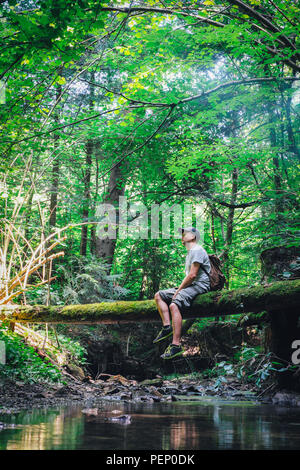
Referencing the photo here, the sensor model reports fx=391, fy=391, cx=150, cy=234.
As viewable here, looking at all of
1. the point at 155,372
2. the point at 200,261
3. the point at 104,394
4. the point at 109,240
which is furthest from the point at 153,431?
the point at 109,240

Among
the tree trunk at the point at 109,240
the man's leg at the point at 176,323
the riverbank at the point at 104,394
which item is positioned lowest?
the riverbank at the point at 104,394

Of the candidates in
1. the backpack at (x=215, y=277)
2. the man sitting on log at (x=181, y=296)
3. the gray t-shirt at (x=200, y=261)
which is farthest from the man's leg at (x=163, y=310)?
the backpack at (x=215, y=277)

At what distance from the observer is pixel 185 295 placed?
6.95m

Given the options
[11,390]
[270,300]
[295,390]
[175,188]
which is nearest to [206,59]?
[175,188]

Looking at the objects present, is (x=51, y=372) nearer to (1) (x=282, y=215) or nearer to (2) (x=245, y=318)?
(2) (x=245, y=318)

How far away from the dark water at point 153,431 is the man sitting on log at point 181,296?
1.64 metres

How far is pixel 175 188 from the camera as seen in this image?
13.5 metres

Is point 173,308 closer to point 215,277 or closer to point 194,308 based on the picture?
point 194,308

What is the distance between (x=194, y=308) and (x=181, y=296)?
0.35 metres

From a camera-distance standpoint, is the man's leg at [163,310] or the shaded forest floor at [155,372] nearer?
the man's leg at [163,310]

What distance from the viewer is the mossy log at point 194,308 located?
6.37 metres

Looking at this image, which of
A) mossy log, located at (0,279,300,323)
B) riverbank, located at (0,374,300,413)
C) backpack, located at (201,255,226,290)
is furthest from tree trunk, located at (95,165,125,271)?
backpack, located at (201,255,226,290)

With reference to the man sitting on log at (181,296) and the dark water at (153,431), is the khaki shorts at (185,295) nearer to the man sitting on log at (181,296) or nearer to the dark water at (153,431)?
the man sitting on log at (181,296)

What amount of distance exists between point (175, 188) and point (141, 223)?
9.72 ft
